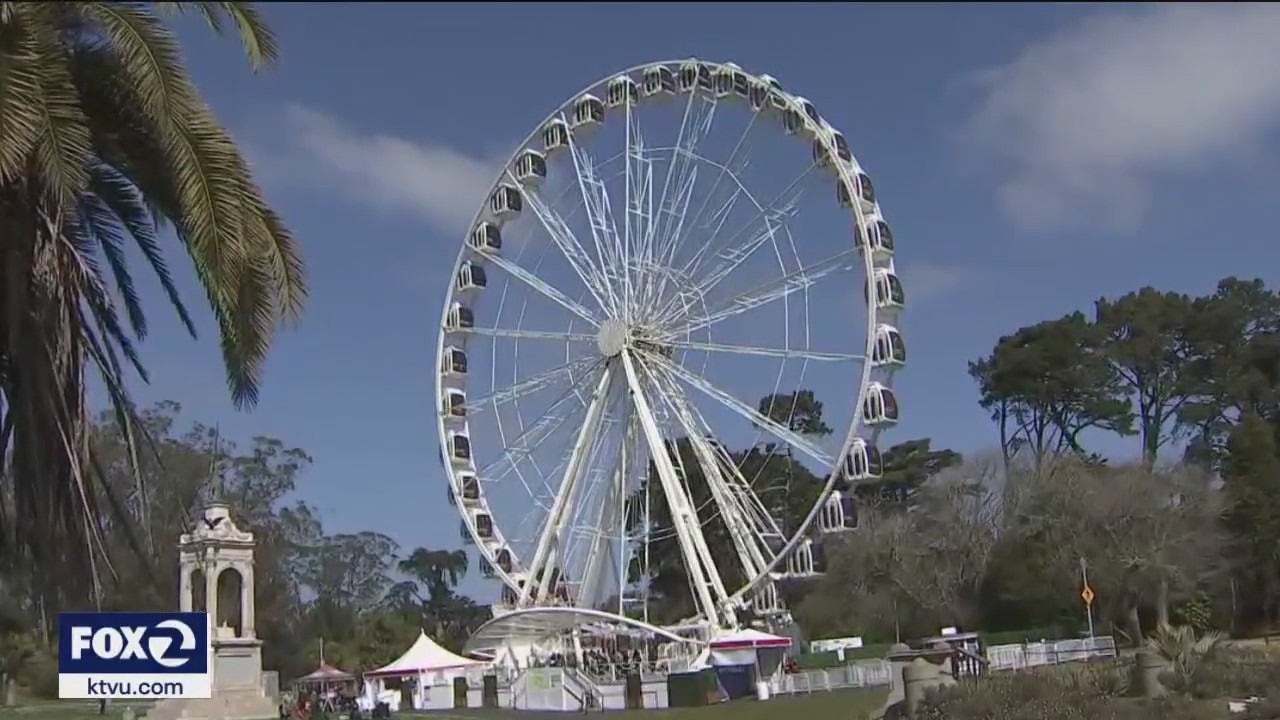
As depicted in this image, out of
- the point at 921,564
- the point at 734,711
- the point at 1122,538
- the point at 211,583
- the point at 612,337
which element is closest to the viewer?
the point at 734,711

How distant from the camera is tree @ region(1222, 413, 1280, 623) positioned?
4997cm

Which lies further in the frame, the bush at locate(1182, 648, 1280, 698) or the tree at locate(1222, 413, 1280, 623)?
the tree at locate(1222, 413, 1280, 623)

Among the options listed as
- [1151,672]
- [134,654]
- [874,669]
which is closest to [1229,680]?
[1151,672]

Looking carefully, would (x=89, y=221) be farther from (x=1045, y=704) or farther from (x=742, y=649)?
(x=742, y=649)

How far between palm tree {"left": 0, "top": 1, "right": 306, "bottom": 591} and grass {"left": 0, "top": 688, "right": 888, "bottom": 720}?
36.7 feet

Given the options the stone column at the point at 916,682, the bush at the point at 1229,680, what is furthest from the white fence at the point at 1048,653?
the stone column at the point at 916,682

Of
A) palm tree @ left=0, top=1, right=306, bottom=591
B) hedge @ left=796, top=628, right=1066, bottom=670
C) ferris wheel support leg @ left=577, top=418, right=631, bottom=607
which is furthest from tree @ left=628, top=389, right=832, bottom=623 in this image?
palm tree @ left=0, top=1, right=306, bottom=591

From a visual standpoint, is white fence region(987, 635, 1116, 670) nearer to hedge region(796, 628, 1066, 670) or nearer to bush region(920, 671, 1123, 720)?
hedge region(796, 628, 1066, 670)

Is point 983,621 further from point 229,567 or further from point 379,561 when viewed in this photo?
point 379,561

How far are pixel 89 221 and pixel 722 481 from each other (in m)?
26.1

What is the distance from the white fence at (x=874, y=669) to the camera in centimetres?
3378

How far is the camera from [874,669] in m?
34.2

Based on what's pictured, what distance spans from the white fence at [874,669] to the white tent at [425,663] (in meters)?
13.7

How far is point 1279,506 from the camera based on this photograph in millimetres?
50906
